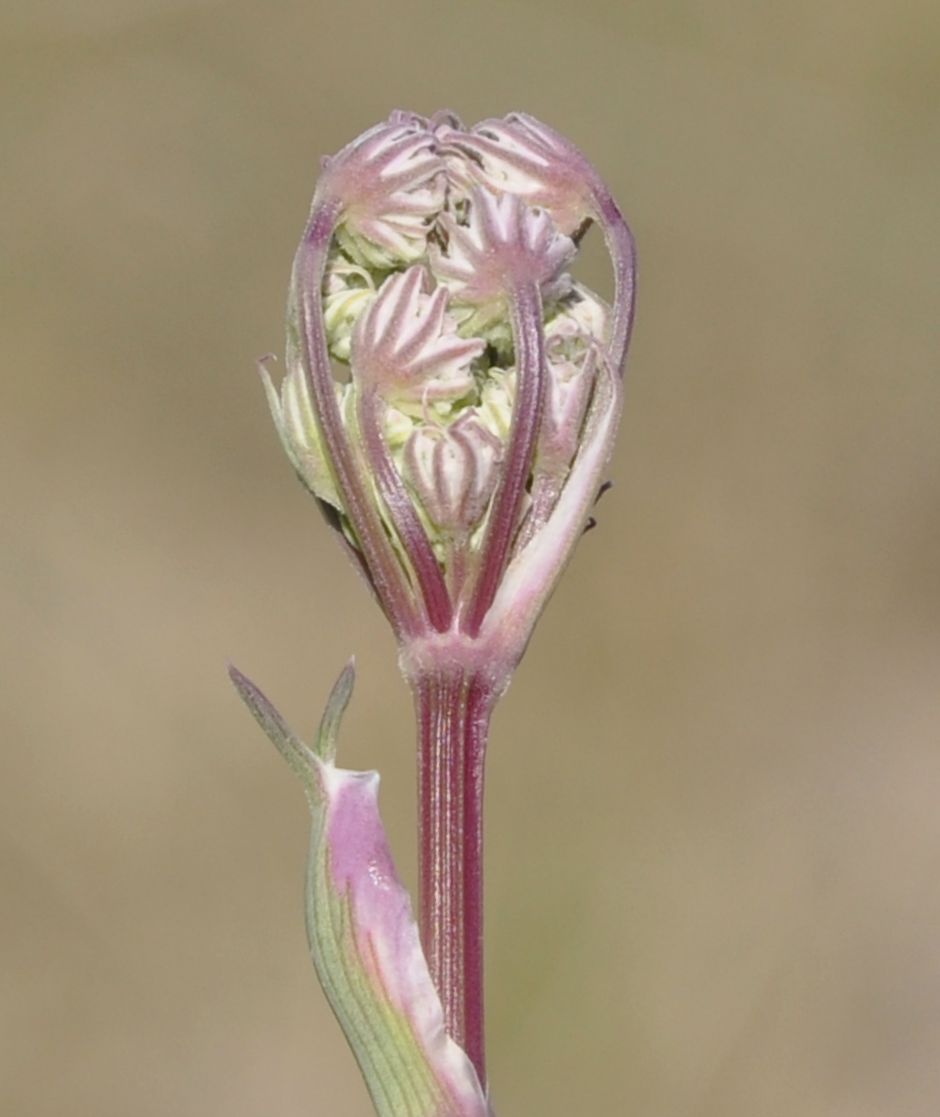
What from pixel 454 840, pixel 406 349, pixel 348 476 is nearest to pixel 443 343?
pixel 406 349

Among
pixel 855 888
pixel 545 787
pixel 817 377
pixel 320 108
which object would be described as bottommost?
pixel 855 888

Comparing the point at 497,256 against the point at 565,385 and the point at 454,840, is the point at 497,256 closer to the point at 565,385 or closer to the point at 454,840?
the point at 565,385

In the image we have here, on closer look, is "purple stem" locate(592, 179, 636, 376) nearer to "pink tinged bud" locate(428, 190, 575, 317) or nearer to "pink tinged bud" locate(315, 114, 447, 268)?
"pink tinged bud" locate(428, 190, 575, 317)

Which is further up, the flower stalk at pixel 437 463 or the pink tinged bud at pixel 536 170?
the pink tinged bud at pixel 536 170

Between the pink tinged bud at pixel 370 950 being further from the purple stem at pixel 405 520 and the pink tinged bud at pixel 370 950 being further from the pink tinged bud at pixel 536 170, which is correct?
the pink tinged bud at pixel 536 170

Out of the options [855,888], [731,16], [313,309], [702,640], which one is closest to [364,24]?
[731,16]

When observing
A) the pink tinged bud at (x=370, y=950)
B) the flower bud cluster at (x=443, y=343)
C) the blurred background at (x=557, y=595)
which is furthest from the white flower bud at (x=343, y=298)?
the blurred background at (x=557, y=595)

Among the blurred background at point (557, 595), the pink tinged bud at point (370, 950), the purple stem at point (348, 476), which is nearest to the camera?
the pink tinged bud at point (370, 950)

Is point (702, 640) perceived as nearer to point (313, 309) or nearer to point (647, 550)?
point (647, 550)
